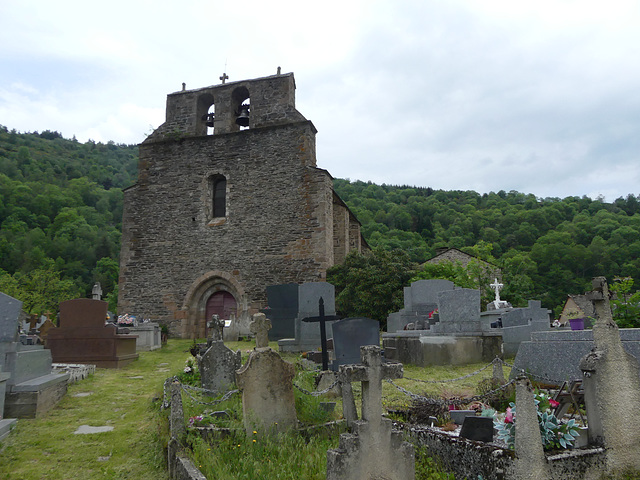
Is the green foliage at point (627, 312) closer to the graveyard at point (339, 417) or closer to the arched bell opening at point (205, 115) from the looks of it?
the graveyard at point (339, 417)

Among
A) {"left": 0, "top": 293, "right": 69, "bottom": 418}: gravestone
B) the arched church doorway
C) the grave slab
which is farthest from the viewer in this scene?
the arched church doorway

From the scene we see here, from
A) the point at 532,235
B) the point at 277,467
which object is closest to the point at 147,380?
the point at 277,467

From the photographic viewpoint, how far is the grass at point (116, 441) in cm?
401

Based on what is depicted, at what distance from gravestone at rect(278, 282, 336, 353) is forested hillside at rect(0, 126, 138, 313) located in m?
23.1

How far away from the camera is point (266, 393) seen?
4633 mm

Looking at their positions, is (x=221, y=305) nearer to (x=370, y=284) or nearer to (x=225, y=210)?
(x=225, y=210)

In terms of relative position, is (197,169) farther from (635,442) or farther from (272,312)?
(635,442)

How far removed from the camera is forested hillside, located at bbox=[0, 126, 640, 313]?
1657 inches

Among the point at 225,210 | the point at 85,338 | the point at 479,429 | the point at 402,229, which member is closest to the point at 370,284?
the point at 225,210

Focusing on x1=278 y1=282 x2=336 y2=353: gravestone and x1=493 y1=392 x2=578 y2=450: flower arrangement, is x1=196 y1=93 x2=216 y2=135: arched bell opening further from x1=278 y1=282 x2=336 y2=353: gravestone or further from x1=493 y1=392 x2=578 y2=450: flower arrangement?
x1=493 y1=392 x2=578 y2=450: flower arrangement

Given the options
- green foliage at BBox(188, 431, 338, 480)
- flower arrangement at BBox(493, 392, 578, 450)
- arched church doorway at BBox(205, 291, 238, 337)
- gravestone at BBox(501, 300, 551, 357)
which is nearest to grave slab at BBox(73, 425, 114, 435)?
green foliage at BBox(188, 431, 338, 480)

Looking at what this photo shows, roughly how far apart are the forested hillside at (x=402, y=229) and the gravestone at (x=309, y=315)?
2339cm

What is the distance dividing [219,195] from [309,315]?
31.7 feet

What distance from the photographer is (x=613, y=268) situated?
4222cm
